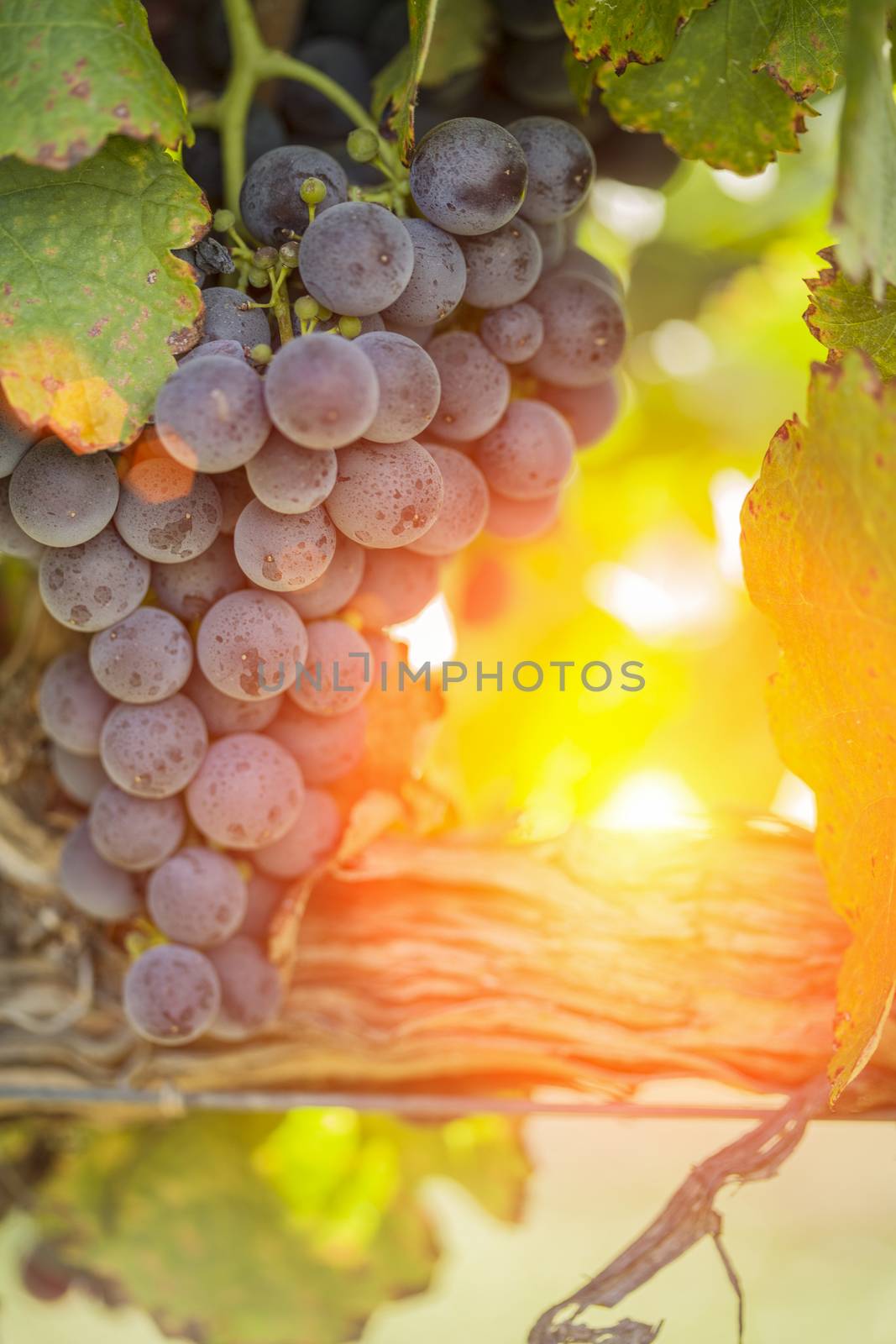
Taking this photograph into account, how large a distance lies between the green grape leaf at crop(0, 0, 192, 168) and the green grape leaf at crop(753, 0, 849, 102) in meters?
0.35

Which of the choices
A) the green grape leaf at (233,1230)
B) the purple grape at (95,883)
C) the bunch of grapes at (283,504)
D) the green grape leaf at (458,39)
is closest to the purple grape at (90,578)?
the bunch of grapes at (283,504)

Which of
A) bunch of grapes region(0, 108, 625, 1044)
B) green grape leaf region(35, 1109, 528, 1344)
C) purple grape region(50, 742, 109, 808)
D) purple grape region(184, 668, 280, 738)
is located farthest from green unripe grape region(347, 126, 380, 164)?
green grape leaf region(35, 1109, 528, 1344)

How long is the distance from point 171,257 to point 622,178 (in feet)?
1.49

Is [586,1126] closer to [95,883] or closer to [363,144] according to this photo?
[95,883]

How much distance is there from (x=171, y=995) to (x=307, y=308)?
1.40ft

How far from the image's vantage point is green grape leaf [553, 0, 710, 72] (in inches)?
23.8

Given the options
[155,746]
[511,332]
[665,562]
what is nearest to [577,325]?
[511,332]

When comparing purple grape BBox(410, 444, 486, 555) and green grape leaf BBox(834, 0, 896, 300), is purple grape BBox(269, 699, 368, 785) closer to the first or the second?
purple grape BBox(410, 444, 486, 555)

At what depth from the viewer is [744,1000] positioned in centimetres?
78

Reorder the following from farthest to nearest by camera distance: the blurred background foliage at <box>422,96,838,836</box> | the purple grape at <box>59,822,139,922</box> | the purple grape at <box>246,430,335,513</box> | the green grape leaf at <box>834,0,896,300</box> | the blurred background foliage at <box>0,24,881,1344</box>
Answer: the blurred background foliage at <box>422,96,838,836</box>, the blurred background foliage at <box>0,24,881,1344</box>, the purple grape at <box>59,822,139,922</box>, the purple grape at <box>246,430,335,513</box>, the green grape leaf at <box>834,0,896,300</box>

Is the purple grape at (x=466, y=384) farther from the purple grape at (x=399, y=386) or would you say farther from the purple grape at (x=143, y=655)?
the purple grape at (x=143, y=655)

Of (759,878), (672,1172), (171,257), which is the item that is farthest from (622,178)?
(672,1172)

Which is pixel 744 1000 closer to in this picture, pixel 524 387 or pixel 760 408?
pixel 524 387

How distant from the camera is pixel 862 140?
1.44ft
